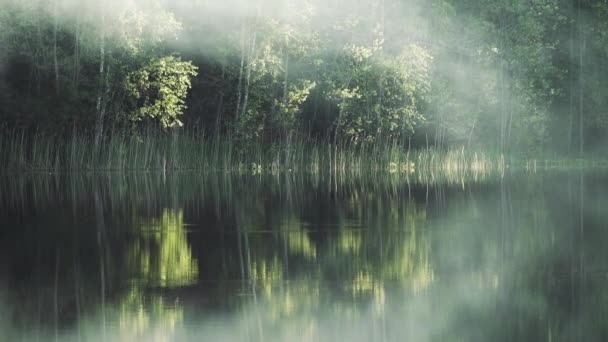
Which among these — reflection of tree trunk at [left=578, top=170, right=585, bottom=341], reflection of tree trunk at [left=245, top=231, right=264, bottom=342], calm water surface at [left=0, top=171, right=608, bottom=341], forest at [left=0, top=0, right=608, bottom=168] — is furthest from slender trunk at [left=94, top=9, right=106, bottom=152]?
reflection of tree trunk at [left=245, top=231, right=264, bottom=342]

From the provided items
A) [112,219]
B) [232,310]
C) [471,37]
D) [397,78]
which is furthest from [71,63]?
[232,310]

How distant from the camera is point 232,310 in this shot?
8242 millimetres

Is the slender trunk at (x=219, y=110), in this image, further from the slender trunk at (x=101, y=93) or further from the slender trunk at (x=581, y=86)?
the slender trunk at (x=581, y=86)

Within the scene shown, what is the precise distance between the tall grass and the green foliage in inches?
22.0

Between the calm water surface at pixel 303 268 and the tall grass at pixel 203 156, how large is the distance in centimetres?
932

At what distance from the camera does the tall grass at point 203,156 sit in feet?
96.8

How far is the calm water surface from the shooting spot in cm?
771

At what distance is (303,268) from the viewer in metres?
10.6

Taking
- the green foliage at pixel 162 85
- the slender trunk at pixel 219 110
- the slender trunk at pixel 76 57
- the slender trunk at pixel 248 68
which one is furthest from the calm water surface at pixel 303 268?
the slender trunk at pixel 219 110

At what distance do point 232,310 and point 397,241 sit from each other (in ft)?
15.8

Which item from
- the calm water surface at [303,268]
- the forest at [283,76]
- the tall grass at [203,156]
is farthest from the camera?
the forest at [283,76]

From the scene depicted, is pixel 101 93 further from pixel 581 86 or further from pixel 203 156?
pixel 581 86

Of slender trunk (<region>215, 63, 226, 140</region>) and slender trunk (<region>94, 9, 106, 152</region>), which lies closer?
slender trunk (<region>94, 9, 106, 152</region>)

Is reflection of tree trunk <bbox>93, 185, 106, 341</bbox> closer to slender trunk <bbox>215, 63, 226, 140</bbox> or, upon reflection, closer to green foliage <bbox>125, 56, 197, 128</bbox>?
green foliage <bbox>125, 56, 197, 128</bbox>
